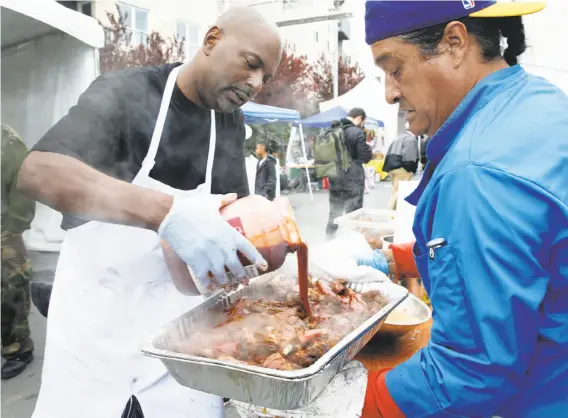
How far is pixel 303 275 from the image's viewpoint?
139cm

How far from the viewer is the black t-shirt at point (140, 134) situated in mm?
1377

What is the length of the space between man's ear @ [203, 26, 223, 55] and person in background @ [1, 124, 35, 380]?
2.06 metres

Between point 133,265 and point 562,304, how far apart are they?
1.33 metres

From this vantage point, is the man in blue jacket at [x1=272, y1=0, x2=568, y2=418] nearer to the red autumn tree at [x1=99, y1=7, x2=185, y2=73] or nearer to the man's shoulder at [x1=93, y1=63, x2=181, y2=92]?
the man's shoulder at [x1=93, y1=63, x2=181, y2=92]

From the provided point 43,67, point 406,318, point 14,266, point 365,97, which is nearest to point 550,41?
point 406,318

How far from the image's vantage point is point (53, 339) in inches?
61.2

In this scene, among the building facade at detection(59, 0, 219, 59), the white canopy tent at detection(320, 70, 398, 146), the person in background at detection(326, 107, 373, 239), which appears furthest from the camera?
the white canopy tent at detection(320, 70, 398, 146)

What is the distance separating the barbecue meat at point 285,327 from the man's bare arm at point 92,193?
0.39 meters

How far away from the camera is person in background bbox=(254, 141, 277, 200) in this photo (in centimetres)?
545

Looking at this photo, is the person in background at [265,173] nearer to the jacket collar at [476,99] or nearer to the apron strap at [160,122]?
the apron strap at [160,122]

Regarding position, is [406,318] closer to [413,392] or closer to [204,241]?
[413,392]

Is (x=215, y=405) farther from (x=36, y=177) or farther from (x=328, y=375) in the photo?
(x=36, y=177)

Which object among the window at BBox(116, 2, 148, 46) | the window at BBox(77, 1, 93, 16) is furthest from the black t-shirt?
the window at BBox(77, 1, 93, 16)

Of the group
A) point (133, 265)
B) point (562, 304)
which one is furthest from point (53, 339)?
point (562, 304)
